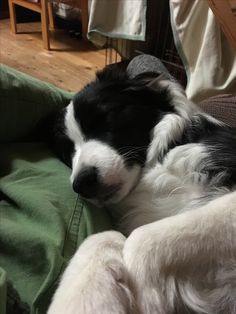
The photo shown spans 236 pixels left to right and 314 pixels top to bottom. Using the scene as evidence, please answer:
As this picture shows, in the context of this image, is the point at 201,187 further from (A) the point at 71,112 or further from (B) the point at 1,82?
(B) the point at 1,82

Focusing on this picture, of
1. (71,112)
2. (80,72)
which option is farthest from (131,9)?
(71,112)

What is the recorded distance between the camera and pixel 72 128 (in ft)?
3.82

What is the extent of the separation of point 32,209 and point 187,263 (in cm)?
33

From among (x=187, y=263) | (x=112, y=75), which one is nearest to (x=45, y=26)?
(x=112, y=75)

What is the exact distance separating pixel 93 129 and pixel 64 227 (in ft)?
1.21

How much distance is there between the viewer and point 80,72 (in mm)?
3451

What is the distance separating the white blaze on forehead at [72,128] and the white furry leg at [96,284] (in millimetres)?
391

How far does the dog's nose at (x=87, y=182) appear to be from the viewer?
97cm

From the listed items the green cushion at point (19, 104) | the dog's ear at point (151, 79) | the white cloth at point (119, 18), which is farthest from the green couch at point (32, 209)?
the white cloth at point (119, 18)

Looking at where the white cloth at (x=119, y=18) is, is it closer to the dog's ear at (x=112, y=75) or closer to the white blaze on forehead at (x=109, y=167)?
the dog's ear at (x=112, y=75)

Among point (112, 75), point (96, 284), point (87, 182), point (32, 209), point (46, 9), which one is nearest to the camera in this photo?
point (96, 284)

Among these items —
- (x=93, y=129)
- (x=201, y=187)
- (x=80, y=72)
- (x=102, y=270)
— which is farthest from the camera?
(x=80, y=72)

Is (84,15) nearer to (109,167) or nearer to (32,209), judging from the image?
(109,167)

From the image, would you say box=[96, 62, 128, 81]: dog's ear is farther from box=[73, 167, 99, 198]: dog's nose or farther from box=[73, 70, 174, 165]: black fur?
box=[73, 167, 99, 198]: dog's nose
